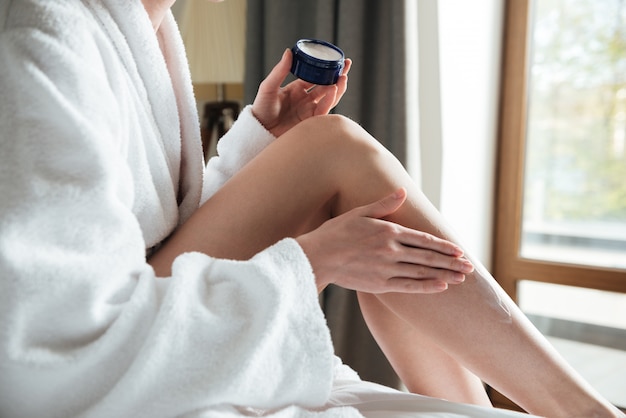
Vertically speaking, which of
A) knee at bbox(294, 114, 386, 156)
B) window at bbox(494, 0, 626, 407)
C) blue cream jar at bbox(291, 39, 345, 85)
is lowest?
window at bbox(494, 0, 626, 407)

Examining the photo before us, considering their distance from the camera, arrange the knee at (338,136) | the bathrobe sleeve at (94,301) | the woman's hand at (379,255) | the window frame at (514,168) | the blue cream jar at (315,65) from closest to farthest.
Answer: the bathrobe sleeve at (94,301) < the woman's hand at (379,255) < the knee at (338,136) < the blue cream jar at (315,65) < the window frame at (514,168)

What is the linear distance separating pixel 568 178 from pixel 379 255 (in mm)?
1684

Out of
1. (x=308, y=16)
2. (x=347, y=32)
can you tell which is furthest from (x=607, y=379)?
(x=308, y=16)

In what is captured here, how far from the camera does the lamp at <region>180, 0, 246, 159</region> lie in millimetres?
2205

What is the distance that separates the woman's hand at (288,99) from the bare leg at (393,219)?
21cm

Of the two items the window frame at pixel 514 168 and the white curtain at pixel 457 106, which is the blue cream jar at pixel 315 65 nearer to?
the white curtain at pixel 457 106

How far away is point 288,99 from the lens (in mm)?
1292

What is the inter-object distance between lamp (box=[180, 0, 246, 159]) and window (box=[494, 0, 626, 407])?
97 centimetres

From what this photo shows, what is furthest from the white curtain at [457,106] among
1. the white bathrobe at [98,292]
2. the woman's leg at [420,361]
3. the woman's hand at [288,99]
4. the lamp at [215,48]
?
the white bathrobe at [98,292]

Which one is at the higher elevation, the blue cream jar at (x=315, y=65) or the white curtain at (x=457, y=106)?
the blue cream jar at (x=315, y=65)

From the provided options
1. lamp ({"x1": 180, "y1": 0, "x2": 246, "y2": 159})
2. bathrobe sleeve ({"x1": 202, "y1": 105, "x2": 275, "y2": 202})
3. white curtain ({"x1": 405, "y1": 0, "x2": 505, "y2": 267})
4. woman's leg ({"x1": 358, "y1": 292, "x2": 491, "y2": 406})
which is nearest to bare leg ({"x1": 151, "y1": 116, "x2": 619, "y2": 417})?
woman's leg ({"x1": 358, "y1": 292, "x2": 491, "y2": 406})

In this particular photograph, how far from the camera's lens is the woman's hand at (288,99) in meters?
1.20

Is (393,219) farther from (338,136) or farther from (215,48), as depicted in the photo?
(215,48)

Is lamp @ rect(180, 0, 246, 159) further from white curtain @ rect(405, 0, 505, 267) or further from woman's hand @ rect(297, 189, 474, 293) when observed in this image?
woman's hand @ rect(297, 189, 474, 293)
